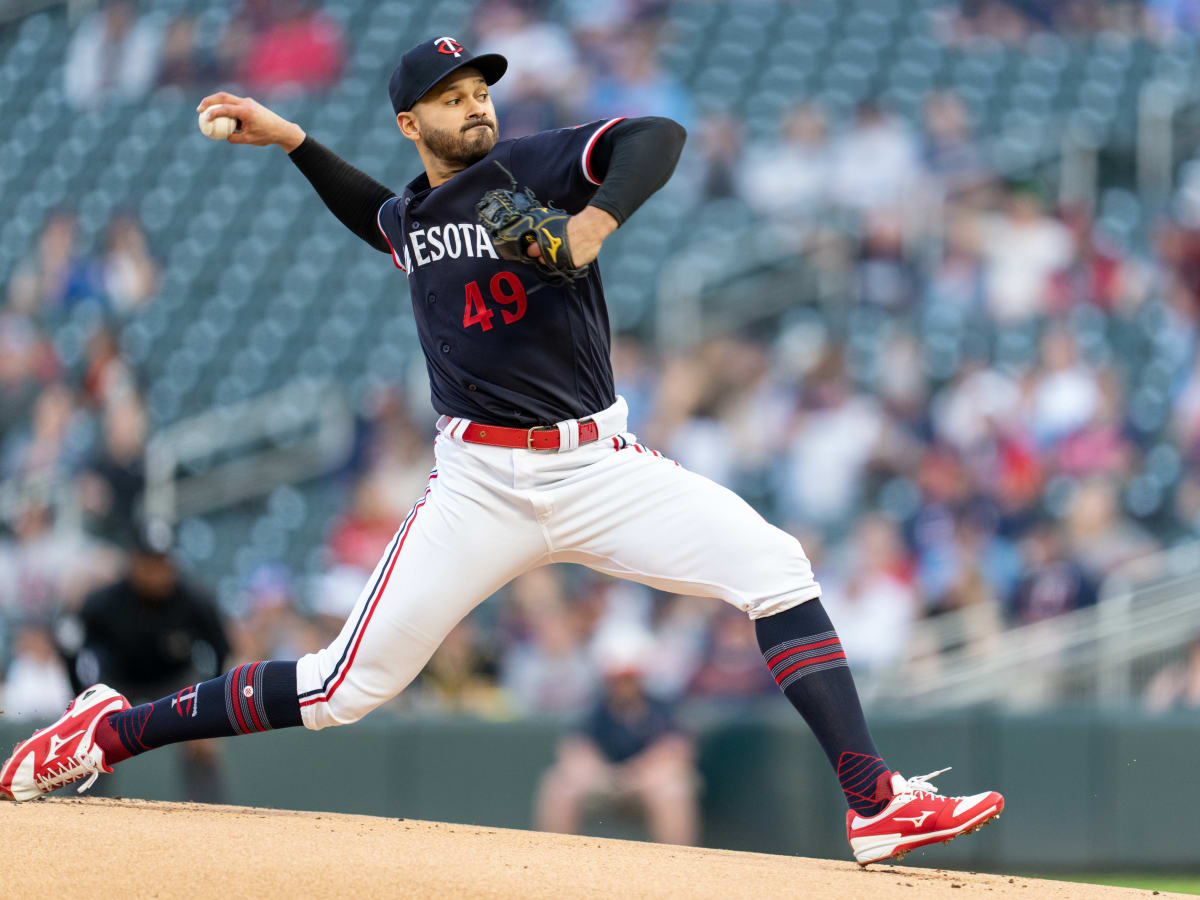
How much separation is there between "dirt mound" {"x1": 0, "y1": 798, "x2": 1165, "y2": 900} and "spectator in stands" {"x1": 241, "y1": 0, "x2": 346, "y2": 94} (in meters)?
8.68

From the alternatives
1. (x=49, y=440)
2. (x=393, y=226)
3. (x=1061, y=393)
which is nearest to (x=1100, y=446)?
(x=1061, y=393)

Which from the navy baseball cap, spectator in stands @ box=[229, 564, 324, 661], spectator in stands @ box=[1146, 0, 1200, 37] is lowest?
spectator in stands @ box=[229, 564, 324, 661]

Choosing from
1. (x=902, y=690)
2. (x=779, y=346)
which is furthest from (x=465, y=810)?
(x=779, y=346)

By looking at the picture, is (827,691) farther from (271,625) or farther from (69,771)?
(271,625)

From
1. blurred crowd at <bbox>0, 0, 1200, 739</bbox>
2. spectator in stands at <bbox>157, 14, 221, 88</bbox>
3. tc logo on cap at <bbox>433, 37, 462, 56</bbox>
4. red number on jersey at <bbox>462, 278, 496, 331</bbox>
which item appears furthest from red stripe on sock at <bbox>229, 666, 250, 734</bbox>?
spectator in stands at <bbox>157, 14, 221, 88</bbox>

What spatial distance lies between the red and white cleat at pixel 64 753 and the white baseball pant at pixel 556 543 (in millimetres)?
739

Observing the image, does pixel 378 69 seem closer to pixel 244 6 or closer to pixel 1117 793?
pixel 244 6

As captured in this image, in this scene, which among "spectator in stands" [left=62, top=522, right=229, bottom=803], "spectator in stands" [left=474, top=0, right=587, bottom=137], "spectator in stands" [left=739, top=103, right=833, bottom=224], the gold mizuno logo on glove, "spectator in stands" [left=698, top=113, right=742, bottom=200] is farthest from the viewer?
"spectator in stands" [left=474, top=0, right=587, bottom=137]

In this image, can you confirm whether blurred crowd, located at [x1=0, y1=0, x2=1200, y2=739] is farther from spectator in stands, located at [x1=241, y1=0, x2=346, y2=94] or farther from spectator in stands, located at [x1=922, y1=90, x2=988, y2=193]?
spectator in stands, located at [x1=241, y1=0, x2=346, y2=94]

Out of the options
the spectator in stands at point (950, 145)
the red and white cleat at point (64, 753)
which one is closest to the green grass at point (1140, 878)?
the spectator in stands at point (950, 145)

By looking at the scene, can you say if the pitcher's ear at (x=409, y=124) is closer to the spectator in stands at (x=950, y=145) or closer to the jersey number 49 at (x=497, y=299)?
the jersey number 49 at (x=497, y=299)

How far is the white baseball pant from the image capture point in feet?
10.8

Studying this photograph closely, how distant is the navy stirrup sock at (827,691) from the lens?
3.31 m

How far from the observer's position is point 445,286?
3367mm
